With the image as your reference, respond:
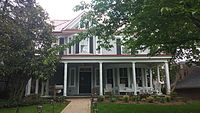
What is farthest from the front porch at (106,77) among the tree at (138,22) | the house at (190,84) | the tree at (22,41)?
the tree at (138,22)

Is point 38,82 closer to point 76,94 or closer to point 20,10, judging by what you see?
point 76,94

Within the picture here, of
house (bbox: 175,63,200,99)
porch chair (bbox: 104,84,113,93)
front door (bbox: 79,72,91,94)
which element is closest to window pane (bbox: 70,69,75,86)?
front door (bbox: 79,72,91,94)

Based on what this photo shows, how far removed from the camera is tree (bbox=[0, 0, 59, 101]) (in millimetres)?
17344

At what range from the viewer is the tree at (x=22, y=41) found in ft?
56.9

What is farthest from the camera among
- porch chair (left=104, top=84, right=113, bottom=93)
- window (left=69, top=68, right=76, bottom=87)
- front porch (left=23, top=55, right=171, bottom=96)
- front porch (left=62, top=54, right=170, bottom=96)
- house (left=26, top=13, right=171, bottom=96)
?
window (left=69, top=68, right=76, bottom=87)

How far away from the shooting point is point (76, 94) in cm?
2536

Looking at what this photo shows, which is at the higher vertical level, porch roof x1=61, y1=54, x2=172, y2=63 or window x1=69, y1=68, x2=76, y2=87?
Result: porch roof x1=61, y1=54, x2=172, y2=63

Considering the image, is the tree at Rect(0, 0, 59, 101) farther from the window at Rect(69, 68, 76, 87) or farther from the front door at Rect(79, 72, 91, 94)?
the front door at Rect(79, 72, 91, 94)

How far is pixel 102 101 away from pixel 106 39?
8.37 metres

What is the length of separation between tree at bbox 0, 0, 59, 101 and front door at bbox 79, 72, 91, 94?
6.00 m

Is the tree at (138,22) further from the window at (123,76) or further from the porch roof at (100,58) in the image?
the window at (123,76)

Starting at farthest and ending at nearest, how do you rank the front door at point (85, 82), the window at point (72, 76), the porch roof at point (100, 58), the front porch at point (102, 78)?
the front door at point (85, 82) < the window at point (72, 76) < the front porch at point (102, 78) < the porch roof at point (100, 58)

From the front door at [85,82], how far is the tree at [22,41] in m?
6.00

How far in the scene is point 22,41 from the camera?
61.2 ft
